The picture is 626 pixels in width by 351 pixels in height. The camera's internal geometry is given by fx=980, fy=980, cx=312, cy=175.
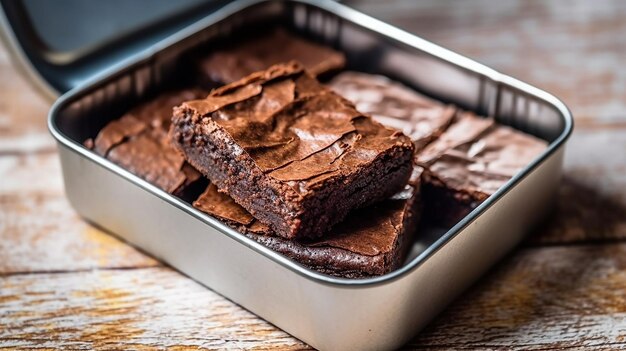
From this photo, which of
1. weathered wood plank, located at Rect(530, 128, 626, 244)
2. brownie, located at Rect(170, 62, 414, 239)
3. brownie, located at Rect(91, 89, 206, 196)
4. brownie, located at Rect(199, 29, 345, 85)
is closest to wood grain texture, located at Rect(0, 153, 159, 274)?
brownie, located at Rect(91, 89, 206, 196)

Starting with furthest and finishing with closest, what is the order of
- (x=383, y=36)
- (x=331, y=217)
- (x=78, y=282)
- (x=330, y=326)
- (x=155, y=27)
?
1. (x=155, y=27)
2. (x=383, y=36)
3. (x=78, y=282)
4. (x=331, y=217)
5. (x=330, y=326)

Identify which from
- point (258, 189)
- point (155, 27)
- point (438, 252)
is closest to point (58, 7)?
point (155, 27)

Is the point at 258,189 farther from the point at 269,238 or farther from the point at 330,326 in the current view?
the point at 330,326

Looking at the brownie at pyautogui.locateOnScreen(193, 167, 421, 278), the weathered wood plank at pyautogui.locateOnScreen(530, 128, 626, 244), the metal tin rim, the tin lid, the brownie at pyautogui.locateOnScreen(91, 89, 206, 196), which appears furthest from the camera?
the tin lid

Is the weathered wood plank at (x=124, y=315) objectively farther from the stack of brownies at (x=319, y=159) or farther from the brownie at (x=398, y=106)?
the brownie at (x=398, y=106)

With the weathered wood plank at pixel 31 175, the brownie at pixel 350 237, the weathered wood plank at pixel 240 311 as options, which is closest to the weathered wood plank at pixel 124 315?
the weathered wood plank at pixel 240 311

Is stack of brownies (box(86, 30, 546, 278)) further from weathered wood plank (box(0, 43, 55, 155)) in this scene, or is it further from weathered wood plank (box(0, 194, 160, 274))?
weathered wood plank (box(0, 43, 55, 155))
